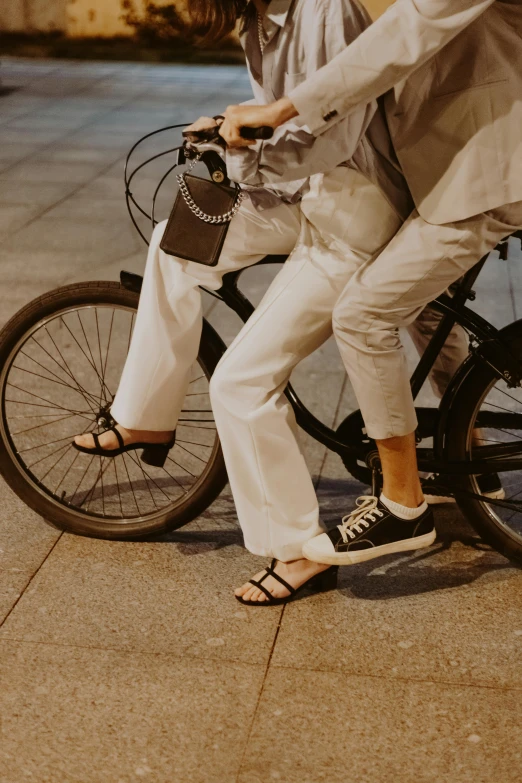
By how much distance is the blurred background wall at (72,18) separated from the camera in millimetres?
18781

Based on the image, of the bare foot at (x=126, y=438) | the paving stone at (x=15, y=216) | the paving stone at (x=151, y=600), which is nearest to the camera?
the paving stone at (x=151, y=600)

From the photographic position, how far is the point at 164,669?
2922 mm

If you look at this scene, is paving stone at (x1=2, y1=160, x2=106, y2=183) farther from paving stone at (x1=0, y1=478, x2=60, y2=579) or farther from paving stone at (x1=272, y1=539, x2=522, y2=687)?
paving stone at (x1=272, y1=539, x2=522, y2=687)

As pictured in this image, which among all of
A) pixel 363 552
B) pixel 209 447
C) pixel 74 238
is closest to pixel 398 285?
pixel 363 552

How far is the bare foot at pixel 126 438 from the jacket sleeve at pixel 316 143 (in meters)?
0.98

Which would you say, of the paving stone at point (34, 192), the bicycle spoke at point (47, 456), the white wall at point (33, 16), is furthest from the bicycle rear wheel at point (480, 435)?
the white wall at point (33, 16)

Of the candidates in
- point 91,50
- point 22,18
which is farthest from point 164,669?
point 22,18

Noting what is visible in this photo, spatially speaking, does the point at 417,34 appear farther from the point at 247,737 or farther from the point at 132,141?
the point at 132,141

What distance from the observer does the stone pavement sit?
2.59m

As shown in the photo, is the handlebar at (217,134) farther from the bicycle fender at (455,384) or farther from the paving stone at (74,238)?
the paving stone at (74,238)

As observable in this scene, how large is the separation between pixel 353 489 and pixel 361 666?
1.06 metres

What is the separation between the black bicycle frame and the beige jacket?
38 cm

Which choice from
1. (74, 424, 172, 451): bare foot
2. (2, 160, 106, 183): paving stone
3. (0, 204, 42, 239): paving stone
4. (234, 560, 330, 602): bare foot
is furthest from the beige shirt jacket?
(2, 160, 106, 183): paving stone

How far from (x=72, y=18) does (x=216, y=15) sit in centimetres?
1747
